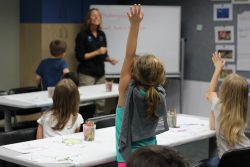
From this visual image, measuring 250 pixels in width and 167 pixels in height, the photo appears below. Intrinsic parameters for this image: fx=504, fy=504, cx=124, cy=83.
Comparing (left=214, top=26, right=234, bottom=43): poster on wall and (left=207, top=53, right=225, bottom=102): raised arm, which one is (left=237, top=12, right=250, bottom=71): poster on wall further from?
(left=207, top=53, right=225, bottom=102): raised arm

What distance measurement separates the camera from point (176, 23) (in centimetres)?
723

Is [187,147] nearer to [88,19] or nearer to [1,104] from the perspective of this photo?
[88,19]

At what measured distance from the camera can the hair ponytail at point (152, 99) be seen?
2.87 meters

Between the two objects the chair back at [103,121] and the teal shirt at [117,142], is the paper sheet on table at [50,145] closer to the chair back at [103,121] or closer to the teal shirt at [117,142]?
the teal shirt at [117,142]

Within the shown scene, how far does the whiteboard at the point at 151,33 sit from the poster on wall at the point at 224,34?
0.55 m

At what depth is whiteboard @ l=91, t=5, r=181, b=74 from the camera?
23.7 ft

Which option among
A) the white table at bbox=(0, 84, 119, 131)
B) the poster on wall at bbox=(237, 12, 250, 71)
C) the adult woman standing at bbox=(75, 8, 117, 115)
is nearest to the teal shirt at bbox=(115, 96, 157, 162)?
the white table at bbox=(0, 84, 119, 131)

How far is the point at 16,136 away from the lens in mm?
3459

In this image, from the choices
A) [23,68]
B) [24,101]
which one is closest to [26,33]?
[23,68]

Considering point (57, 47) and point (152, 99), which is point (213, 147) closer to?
point (152, 99)

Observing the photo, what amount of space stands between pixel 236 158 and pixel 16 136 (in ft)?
5.01

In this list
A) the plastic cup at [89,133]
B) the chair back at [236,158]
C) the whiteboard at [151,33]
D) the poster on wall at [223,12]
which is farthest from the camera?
the whiteboard at [151,33]

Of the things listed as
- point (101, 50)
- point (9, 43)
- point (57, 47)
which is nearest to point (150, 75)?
point (57, 47)

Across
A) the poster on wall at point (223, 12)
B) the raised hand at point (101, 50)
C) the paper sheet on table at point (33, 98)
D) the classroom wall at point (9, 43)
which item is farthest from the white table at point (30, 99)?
the poster on wall at point (223, 12)
